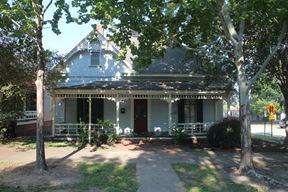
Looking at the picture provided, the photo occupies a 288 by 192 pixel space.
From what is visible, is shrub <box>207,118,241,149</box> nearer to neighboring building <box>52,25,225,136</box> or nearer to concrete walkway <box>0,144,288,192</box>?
concrete walkway <box>0,144,288,192</box>

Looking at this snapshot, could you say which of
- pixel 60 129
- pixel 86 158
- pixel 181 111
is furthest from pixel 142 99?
pixel 86 158

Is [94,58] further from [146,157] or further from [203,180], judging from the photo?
[203,180]

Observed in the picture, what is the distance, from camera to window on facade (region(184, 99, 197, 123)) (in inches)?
1003

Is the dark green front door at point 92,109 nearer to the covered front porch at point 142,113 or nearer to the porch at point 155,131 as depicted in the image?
the covered front porch at point 142,113

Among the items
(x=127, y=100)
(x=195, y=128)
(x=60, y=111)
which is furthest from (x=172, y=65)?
(x=60, y=111)

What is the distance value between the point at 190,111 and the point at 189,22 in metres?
10.3

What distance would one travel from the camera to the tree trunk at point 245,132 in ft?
43.8

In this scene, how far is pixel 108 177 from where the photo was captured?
12.5m

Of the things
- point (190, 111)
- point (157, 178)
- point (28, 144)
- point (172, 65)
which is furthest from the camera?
point (172, 65)

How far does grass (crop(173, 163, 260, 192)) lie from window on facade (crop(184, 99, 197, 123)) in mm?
10791

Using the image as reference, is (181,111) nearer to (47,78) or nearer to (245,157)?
(47,78)

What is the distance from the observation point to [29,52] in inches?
836

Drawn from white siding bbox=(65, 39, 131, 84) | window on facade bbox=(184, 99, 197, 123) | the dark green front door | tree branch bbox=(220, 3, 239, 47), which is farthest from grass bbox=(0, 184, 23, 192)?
window on facade bbox=(184, 99, 197, 123)

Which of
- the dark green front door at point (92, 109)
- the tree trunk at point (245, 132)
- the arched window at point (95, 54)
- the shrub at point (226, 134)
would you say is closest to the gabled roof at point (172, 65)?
the arched window at point (95, 54)
